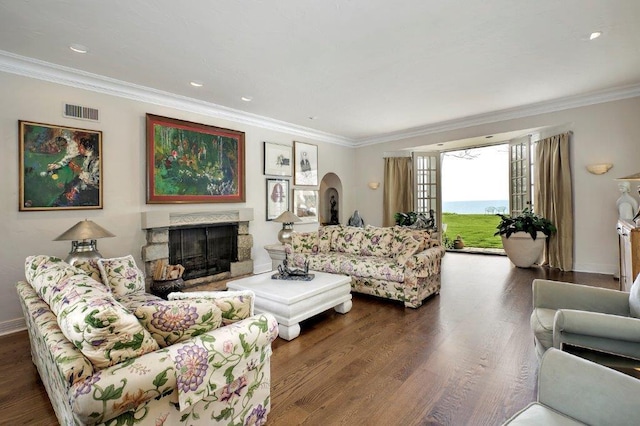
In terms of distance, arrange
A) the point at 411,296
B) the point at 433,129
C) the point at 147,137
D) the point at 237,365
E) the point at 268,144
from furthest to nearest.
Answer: the point at 433,129
the point at 268,144
the point at 147,137
the point at 411,296
the point at 237,365

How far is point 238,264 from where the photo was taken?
5074 millimetres

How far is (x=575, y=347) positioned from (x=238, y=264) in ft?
14.2

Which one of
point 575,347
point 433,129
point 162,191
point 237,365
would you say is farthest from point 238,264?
point 433,129

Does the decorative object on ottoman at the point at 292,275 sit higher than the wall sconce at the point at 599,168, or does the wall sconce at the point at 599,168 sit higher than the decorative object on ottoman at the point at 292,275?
the wall sconce at the point at 599,168

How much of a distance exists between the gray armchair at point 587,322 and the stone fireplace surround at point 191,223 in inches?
161

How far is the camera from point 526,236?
5223 millimetres

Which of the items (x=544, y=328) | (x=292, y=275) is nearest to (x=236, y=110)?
(x=292, y=275)

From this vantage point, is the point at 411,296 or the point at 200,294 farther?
the point at 411,296

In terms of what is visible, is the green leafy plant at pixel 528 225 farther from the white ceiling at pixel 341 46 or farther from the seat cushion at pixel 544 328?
the seat cushion at pixel 544 328

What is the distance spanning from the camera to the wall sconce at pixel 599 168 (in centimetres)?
465

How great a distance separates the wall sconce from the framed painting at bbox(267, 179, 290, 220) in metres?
5.06

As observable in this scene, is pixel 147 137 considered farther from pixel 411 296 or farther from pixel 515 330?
pixel 515 330

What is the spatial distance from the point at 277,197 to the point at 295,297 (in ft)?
10.8

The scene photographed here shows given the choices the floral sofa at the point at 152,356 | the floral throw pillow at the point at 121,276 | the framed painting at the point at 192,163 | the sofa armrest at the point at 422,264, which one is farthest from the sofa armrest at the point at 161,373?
the framed painting at the point at 192,163
